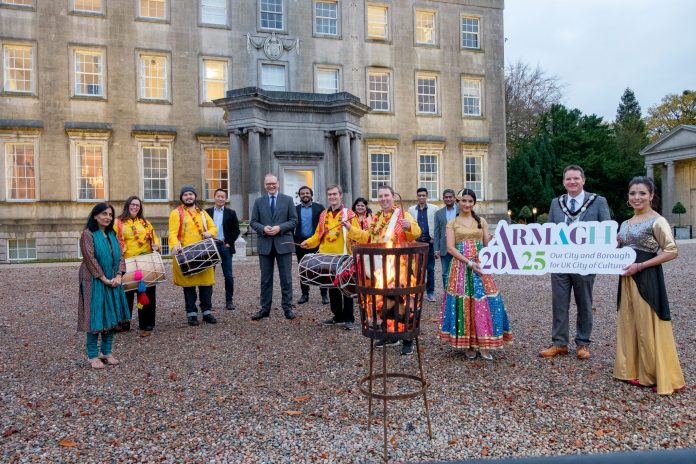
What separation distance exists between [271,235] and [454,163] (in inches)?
763

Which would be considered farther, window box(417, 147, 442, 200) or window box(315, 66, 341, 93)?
window box(417, 147, 442, 200)

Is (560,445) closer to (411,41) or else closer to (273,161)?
(273,161)

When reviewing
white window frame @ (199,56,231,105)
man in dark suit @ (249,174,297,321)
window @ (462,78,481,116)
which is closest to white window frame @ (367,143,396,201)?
window @ (462,78,481,116)

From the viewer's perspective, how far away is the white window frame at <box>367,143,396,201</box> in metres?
24.1

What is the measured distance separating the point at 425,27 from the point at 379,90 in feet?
14.2

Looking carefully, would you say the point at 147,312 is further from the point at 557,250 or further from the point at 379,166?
the point at 379,166

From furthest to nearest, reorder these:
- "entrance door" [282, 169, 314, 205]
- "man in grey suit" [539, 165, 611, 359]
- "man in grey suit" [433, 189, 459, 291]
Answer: "entrance door" [282, 169, 314, 205], "man in grey suit" [433, 189, 459, 291], "man in grey suit" [539, 165, 611, 359]

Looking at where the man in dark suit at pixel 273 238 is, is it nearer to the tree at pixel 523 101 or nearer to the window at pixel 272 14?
the window at pixel 272 14

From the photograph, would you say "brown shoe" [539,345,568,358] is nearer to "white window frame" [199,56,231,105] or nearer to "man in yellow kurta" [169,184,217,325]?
"man in yellow kurta" [169,184,217,325]

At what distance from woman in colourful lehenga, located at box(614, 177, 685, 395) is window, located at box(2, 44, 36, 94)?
76.1 ft

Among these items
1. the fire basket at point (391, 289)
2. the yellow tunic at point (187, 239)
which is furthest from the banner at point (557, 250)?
the yellow tunic at point (187, 239)

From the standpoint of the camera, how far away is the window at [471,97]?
25.7 metres

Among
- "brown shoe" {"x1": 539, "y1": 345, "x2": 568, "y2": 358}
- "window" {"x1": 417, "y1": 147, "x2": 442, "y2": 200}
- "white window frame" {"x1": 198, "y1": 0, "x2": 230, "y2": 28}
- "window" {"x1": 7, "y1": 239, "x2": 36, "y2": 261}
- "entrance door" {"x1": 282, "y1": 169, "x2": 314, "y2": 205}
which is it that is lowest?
"brown shoe" {"x1": 539, "y1": 345, "x2": 568, "y2": 358}

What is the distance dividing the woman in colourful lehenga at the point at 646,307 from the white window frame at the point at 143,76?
20984 mm
